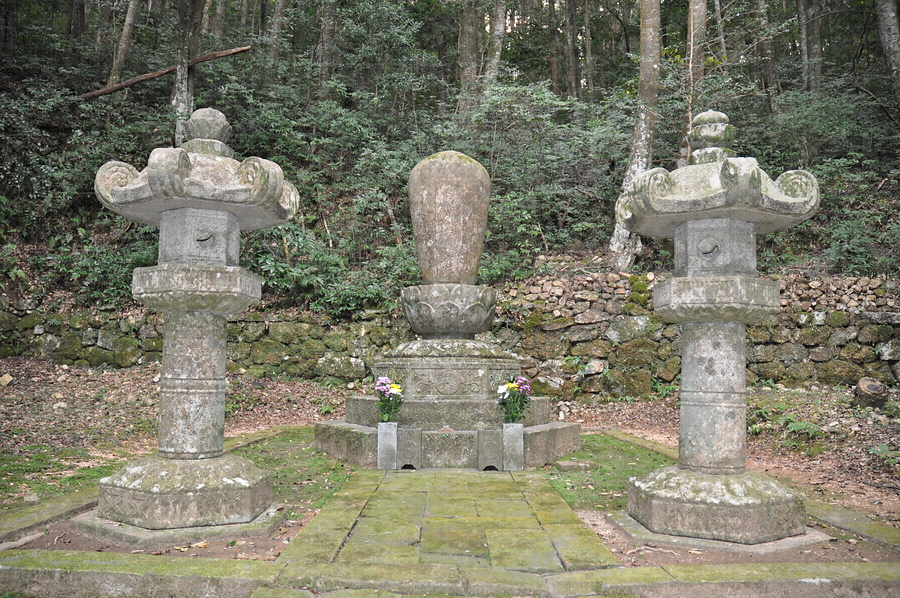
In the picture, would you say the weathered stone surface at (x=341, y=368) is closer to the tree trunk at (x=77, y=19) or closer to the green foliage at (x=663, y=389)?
the green foliage at (x=663, y=389)

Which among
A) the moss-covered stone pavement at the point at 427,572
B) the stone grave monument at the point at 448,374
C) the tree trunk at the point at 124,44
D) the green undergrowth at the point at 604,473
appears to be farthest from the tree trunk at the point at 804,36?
the tree trunk at the point at 124,44

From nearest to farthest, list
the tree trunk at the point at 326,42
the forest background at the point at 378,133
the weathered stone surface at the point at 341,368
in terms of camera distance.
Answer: the weathered stone surface at the point at 341,368, the forest background at the point at 378,133, the tree trunk at the point at 326,42

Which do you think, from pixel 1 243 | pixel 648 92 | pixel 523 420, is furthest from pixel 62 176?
pixel 648 92

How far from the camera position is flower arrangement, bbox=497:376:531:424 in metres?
5.45

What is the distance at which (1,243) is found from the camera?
33.1ft

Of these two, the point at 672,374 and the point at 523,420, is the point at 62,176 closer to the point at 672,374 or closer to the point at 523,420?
the point at 523,420

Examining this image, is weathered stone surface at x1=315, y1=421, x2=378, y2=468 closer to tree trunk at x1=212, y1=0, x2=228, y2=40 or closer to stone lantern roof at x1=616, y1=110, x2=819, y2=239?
stone lantern roof at x1=616, y1=110, x2=819, y2=239

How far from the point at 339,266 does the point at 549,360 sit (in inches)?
157

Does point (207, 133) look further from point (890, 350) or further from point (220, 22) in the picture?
point (220, 22)

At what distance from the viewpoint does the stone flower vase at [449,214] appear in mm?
6133

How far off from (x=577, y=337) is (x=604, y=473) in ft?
13.5

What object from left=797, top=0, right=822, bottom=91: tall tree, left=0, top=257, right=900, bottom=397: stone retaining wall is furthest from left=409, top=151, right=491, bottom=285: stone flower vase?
left=797, top=0, right=822, bottom=91: tall tree

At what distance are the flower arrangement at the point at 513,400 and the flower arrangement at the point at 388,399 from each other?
948mm

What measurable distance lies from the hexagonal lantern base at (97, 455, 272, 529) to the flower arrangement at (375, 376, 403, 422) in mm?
1838
